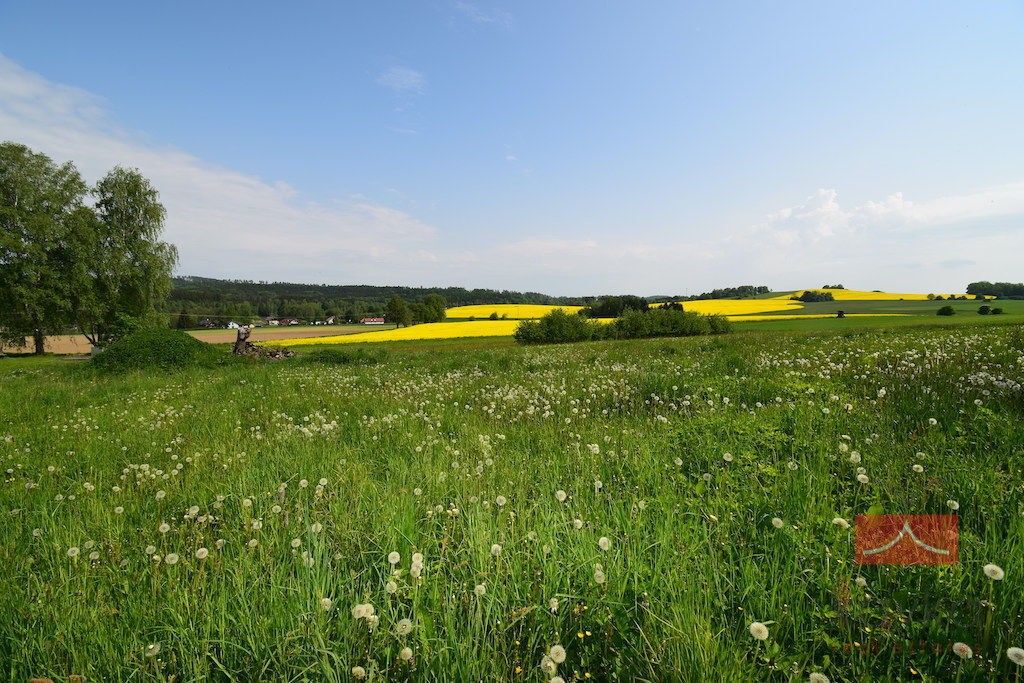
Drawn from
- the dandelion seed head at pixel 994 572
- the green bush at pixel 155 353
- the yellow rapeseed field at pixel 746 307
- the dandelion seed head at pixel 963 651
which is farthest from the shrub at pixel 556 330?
the dandelion seed head at pixel 963 651

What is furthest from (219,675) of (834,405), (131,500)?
(834,405)

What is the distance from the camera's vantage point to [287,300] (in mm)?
111375

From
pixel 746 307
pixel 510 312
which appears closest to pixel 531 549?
pixel 510 312

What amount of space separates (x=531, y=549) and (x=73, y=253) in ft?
181

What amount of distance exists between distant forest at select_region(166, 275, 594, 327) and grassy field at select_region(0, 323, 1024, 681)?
2791 inches

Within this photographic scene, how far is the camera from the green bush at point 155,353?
58.1ft

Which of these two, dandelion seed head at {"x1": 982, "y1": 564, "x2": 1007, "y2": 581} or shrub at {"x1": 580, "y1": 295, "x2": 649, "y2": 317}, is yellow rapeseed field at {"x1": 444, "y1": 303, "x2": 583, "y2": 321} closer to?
shrub at {"x1": 580, "y1": 295, "x2": 649, "y2": 317}

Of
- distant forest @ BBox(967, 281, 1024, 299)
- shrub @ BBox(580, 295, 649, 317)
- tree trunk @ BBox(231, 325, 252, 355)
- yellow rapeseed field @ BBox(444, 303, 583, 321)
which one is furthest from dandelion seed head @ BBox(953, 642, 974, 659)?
distant forest @ BBox(967, 281, 1024, 299)

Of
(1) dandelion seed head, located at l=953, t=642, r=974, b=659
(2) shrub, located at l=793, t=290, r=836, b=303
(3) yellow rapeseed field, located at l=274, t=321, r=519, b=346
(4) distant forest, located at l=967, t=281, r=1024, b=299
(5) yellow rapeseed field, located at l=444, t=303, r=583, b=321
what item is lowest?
(3) yellow rapeseed field, located at l=274, t=321, r=519, b=346

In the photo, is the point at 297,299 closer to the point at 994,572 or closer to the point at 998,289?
the point at 994,572

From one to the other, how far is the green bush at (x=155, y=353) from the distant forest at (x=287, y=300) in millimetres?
50615

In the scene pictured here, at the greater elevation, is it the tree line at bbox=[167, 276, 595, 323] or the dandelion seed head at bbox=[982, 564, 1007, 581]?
the tree line at bbox=[167, 276, 595, 323]

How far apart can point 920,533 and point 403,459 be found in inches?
161

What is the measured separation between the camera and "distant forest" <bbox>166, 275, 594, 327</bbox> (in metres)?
89.7
